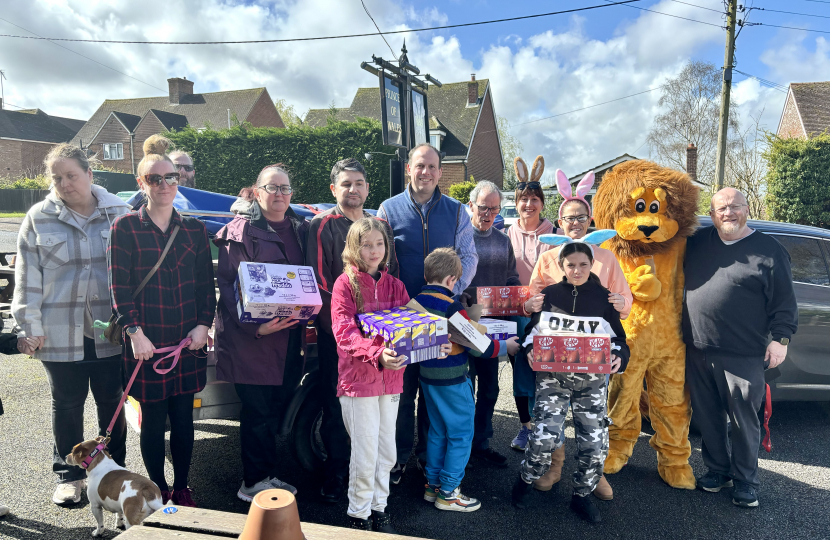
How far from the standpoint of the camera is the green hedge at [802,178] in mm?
16109

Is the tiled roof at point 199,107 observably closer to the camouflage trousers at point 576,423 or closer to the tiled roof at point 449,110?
the tiled roof at point 449,110

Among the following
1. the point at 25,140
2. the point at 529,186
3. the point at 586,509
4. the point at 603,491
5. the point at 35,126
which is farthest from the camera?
the point at 35,126

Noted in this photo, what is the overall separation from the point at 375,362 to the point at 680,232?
2.40m

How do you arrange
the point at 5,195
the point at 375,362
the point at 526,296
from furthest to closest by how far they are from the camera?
the point at 5,195 → the point at 526,296 → the point at 375,362

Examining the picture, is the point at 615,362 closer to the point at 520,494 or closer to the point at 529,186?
the point at 520,494

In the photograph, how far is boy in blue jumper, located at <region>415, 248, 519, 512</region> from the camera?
3205 mm

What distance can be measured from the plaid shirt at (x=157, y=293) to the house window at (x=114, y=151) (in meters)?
47.6

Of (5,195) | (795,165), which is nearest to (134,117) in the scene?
(5,195)

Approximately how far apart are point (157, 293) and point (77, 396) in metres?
0.97

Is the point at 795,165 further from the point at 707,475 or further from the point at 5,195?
the point at 5,195

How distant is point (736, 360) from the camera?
343 cm

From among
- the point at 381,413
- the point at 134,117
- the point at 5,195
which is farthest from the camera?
the point at 134,117

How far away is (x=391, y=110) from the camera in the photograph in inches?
319

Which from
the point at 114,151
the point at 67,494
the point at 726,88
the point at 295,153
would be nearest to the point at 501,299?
the point at 67,494
